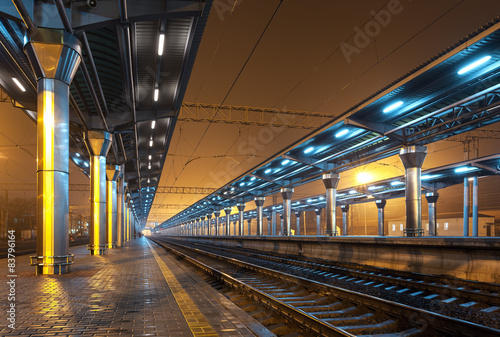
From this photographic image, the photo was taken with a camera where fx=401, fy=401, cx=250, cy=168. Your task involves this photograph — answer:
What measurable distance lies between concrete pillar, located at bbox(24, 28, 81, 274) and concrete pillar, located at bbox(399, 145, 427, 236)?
1589cm

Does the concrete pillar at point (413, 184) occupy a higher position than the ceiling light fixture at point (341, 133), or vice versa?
the ceiling light fixture at point (341, 133)

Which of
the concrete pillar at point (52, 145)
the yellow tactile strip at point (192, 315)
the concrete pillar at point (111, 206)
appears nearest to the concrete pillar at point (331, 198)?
the concrete pillar at point (111, 206)

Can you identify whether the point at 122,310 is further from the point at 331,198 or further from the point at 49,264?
the point at 331,198

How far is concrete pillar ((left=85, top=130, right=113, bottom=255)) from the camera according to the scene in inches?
840

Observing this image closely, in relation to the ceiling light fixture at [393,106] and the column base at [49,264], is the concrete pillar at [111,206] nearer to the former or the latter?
the column base at [49,264]

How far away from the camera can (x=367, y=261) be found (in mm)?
15492

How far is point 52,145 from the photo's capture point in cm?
1152

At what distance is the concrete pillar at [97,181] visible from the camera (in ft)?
70.0

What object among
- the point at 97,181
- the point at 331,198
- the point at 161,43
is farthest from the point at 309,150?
the point at 161,43

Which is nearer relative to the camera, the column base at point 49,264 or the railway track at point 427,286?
the railway track at point 427,286

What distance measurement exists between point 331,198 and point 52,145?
22.5 meters

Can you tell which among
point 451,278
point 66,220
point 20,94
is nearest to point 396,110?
point 451,278

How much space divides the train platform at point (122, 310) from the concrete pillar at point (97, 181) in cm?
1121

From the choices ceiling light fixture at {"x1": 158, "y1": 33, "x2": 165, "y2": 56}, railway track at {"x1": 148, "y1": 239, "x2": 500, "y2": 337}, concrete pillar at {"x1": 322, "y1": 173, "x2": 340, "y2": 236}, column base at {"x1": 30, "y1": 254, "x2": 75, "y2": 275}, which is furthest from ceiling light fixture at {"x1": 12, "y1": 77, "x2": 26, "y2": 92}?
concrete pillar at {"x1": 322, "y1": 173, "x2": 340, "y2": 236}
